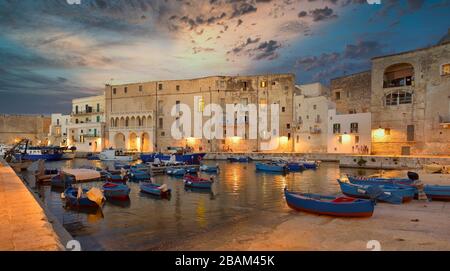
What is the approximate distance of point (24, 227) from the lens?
6789 mm

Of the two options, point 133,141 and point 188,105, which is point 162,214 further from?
point 133,141

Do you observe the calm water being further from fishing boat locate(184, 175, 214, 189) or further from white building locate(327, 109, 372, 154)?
white building locate(327, 109, 372, 154)

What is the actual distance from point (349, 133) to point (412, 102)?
24.3 ft

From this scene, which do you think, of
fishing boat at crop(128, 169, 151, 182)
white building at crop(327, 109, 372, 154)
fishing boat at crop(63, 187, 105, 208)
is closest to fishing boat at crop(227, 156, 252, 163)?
white building at crop(327, 109, 372, 154)

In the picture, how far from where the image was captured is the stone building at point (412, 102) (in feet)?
107

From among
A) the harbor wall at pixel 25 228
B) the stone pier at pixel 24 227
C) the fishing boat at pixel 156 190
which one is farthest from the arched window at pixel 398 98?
the stone pier at pixel 24 227

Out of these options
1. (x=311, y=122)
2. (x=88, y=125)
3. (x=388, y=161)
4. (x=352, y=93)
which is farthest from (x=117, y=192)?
(x=88, y=125)

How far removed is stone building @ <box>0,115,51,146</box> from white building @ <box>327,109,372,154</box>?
201ft

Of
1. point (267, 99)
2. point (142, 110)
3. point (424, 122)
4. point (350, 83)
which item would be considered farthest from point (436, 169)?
point (142, 110)

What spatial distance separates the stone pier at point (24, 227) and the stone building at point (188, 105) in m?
42.3

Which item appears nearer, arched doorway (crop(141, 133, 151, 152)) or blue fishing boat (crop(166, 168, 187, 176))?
blue fishing boat (crop(166, 168, 187, 176))

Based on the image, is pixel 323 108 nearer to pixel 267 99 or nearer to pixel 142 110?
pixel 267 99

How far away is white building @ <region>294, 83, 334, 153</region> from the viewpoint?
44.0 m
